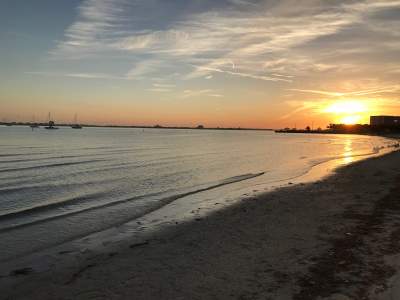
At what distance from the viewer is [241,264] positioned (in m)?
9.03

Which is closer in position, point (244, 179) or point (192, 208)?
point (192, 208)

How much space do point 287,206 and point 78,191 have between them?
37.0 ft

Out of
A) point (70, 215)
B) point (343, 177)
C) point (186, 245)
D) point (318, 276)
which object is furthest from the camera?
point (343, 177)

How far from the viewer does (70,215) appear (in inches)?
630

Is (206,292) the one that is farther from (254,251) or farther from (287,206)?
(287,206)

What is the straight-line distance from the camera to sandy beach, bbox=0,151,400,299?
295 inches

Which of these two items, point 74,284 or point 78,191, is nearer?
point 74,284

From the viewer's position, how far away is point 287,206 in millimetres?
16781

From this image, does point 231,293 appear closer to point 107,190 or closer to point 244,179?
point 107,190

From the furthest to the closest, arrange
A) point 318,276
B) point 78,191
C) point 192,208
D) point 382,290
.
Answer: point 78,191 < point 192,208 < point 318,276 < point 382,290

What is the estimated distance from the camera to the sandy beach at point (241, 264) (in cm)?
750

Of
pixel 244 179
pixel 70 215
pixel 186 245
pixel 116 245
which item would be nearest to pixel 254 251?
pixel 186 245

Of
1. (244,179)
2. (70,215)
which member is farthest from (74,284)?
(244,179)

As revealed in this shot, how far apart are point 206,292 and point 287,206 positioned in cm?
998
